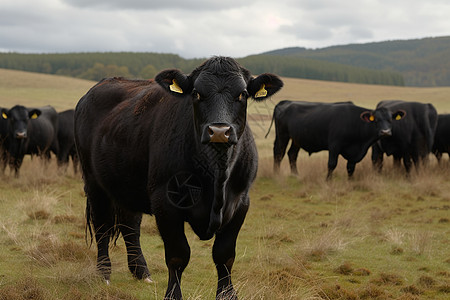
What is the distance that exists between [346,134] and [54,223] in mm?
8658

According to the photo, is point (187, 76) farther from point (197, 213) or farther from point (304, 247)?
point (304, 247)

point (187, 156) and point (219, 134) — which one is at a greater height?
point (219, 134)

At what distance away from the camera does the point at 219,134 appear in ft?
11.0

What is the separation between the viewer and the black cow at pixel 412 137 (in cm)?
1431

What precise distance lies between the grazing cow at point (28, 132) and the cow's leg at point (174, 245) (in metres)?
10.3

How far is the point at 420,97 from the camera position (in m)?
65.4

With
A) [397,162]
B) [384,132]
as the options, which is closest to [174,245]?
[384,132]

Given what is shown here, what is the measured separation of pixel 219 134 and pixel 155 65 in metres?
140

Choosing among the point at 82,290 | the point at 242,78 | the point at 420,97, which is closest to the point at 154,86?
the point at 242,78

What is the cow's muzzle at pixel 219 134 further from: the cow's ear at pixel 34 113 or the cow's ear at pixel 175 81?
the cow's ear at pixel 34 113

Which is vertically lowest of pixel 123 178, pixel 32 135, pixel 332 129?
pixel 32 135

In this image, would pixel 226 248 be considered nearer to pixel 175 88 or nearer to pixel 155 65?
pixel 175 88

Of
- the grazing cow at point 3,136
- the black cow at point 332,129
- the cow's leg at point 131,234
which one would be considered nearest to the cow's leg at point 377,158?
the black cow at point 332,129

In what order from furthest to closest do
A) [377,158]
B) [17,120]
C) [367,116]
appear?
[377,158], [17,120], [367,116]
